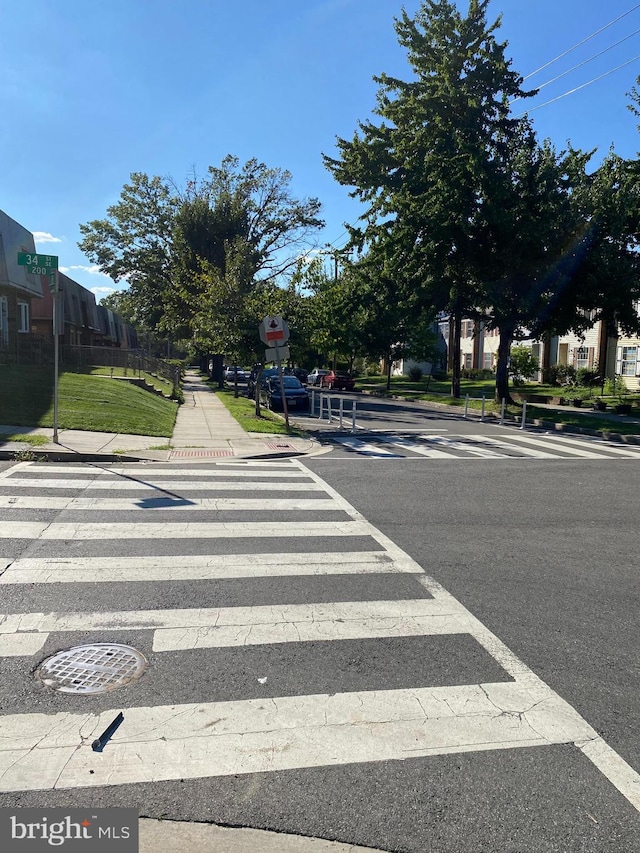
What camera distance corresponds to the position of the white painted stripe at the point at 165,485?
376 inches

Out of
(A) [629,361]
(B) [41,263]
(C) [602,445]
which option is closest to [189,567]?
(B) [41,263]

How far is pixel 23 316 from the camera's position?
31.6 meters

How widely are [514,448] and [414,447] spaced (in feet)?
8.35

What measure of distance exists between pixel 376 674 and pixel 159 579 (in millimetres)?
2415

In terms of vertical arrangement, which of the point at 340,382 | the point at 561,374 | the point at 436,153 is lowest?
the point at 340,382

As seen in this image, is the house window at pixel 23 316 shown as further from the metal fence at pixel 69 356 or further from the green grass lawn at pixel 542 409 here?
the green grass lawn at pixel 542 409

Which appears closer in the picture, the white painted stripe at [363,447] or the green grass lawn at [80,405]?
the white painted stripe at [363,447]

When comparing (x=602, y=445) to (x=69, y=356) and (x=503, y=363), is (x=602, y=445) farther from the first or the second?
(x=69, y=356)

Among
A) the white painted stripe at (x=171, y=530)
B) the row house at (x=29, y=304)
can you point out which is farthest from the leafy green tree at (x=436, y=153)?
the white painted stripe at (x=171, y=530)

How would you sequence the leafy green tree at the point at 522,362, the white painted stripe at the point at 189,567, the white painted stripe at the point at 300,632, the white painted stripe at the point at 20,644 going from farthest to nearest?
1. the leafy green tree at the point at 522,362
2. the white painted stripe at the point at 189,567
3. the white painted stripe at the point at 300,632
4. the white painted stripe at the point at 20,644

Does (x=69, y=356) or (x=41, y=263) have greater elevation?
(x=41, y=263)

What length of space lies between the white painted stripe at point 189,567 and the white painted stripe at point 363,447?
8.05 meters

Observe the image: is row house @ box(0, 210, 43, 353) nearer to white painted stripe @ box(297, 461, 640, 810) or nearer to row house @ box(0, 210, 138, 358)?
row house @ box(0, 210, 138, 358)

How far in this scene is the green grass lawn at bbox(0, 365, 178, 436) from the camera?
15.8 meters
